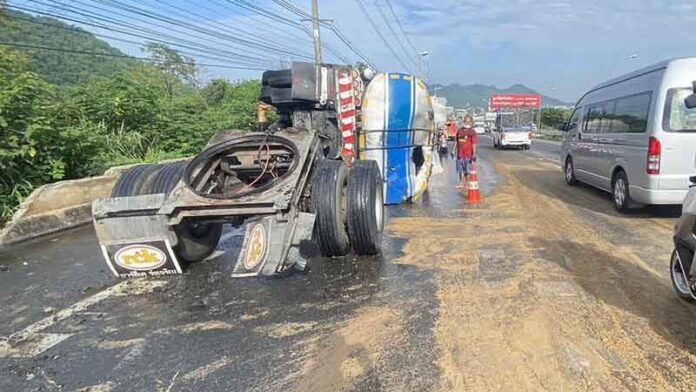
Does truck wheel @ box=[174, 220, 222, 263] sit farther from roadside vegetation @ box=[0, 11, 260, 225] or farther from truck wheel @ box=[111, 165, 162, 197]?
roadside vegetation @ box=[0, 11, 260, 225]

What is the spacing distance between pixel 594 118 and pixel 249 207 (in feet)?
28.6

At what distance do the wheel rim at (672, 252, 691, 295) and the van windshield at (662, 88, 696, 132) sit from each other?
385 centimetres

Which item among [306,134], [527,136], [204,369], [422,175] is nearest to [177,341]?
[204,369]

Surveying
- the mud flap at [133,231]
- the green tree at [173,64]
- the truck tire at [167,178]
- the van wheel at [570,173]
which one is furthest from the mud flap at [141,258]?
the green tree at [173,64]

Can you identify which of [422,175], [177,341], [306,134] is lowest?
[177,341]

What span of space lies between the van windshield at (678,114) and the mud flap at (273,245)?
19.5 ft

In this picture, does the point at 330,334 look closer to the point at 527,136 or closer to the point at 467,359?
the point at 467,359

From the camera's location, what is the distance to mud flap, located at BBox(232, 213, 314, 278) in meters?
4.85

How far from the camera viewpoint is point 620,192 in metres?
9.09

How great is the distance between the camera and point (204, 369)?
3.62 metres

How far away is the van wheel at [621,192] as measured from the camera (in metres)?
8.85

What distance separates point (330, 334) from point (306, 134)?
2867mm

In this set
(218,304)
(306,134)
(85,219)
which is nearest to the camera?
(218,304)

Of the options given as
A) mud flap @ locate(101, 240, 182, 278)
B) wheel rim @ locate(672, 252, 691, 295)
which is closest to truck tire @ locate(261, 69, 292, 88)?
mud flap @ locate(101, 240, 182, 278)
